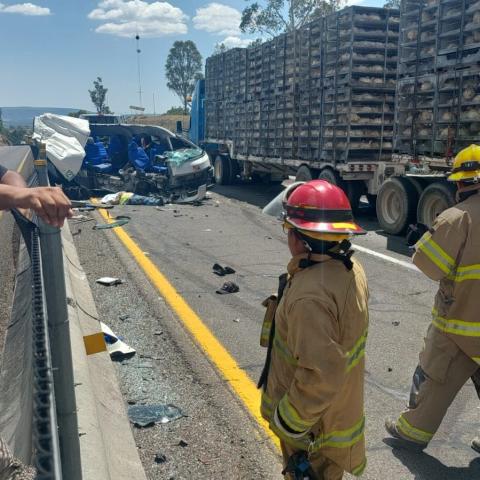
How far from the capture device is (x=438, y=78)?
326 inches

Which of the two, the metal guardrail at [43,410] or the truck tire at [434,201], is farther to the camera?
the truck tire at [434,201]

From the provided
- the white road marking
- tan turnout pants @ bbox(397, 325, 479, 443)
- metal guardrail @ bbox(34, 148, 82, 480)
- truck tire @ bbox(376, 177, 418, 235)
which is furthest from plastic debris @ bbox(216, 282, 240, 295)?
metal guardrail @ bbox(34, 148, 82, 480)

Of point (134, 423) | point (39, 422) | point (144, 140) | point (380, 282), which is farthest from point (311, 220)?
point (144, 140)

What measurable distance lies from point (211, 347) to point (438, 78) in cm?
604

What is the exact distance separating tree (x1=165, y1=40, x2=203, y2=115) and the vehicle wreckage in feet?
197

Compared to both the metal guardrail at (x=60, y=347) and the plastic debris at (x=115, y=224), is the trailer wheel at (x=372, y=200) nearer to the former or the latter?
the plastic debris at (x=115, y=224)

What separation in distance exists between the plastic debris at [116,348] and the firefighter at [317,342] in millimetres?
2232

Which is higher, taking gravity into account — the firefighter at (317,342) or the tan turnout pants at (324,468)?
the firefighter at (317,342)

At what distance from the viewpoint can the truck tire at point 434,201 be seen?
7.94m

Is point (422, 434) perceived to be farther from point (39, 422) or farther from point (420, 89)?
point (420, 89)

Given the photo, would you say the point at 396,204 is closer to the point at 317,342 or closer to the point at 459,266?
the point at 459,266

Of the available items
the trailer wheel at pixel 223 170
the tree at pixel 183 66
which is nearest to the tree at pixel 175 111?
the tree at pixel 183 66

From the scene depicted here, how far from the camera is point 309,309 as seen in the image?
6.18 ft

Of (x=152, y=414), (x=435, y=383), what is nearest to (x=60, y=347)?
(x=152, y=414)
